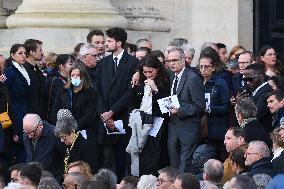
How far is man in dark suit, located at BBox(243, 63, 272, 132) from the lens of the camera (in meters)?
17.9

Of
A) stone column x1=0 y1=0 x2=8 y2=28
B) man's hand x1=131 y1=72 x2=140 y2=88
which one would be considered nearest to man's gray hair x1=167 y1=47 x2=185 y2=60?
man's hand x1=131 y1=72 x2=140 y2=88

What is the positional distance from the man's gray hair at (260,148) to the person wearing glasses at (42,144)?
2478 mm

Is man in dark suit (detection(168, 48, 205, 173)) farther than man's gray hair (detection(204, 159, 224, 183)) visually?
Yes

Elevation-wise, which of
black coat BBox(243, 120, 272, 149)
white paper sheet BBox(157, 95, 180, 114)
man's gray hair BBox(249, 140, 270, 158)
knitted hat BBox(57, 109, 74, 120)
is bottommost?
man's gray hair BBox(249, 140, 270, 158)

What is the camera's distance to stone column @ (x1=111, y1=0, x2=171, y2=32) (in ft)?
71.8

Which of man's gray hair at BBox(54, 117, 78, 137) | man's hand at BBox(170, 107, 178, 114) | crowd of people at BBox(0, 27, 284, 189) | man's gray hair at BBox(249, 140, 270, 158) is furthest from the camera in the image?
man's hand at BBox(170, 107, 178, 114)

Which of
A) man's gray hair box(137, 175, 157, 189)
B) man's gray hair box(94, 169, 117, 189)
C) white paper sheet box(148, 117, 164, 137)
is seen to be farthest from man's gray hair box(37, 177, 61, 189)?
white paper sheet box(148, 117, 164, 137)

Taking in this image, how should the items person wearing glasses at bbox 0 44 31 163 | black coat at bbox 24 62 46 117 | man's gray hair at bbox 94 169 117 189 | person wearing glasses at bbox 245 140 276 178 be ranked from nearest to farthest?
man's gray hair at bbox 94 169 117 189 → person wearing glasses at bbox 245 140 276 178 → person wearing glasses at bbox 0 44 31 163 → black coat at bbox 24 62 46 117

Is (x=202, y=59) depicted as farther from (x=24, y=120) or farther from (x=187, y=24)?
(x=187, y=24)

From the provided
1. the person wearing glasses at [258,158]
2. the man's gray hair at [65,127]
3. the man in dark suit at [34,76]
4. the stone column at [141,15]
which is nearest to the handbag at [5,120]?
the man in dark suit at [34,76]

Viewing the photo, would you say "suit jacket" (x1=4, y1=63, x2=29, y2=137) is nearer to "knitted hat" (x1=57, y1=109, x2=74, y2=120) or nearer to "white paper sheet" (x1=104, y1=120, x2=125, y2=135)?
"knitted hat" (x1=57, y1=109, x2=74, y2=120)

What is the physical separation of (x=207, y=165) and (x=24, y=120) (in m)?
2.82

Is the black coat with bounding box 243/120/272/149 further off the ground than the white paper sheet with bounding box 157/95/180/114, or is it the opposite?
the white paper sheet with bounding box 157/95/180/114

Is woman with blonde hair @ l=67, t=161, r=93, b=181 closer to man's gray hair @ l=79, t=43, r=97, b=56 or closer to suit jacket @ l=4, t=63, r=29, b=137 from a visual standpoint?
suit jacket @ l=4, t=63, r=29, b=137
